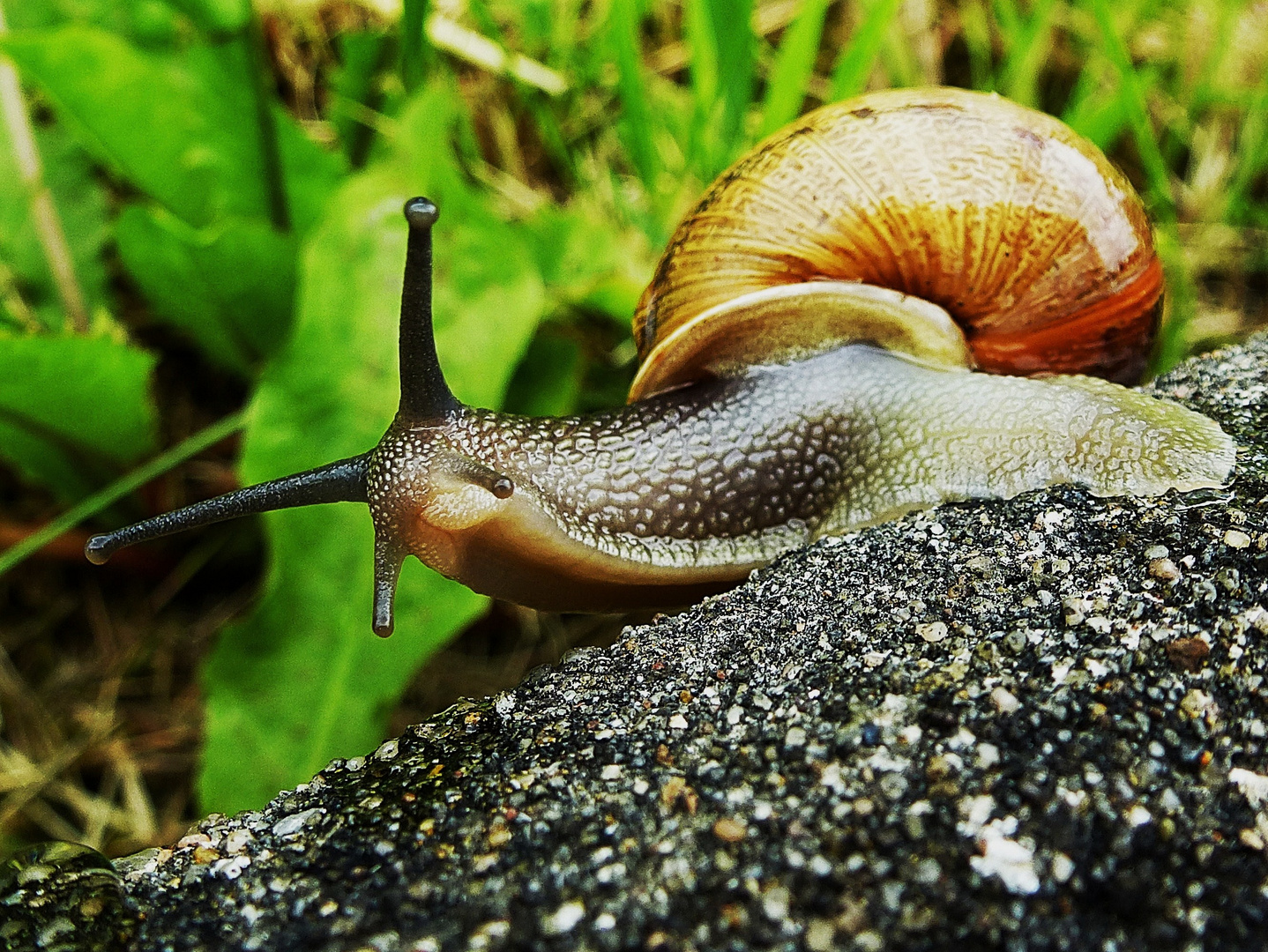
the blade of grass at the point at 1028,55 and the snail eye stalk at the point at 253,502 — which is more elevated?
the blade of grass at the point at 1028,55

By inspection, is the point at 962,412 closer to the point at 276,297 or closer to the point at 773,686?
the point at 773,686

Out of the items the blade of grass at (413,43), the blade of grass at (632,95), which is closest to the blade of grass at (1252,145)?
the blade of grass at (632,95)

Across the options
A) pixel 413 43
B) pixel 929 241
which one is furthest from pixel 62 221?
pixel 929 241

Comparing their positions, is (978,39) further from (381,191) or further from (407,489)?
(407,489)

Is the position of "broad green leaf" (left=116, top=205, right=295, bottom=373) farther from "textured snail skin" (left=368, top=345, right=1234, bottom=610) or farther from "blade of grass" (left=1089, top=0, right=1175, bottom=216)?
"blade of grass" (left=1089, top=0, right=1175, bottom=216)

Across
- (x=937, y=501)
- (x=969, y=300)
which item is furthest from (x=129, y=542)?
(x=969, y=300)

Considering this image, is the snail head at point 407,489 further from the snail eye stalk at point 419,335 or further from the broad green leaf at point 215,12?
the broad green leaf at point 215,12
